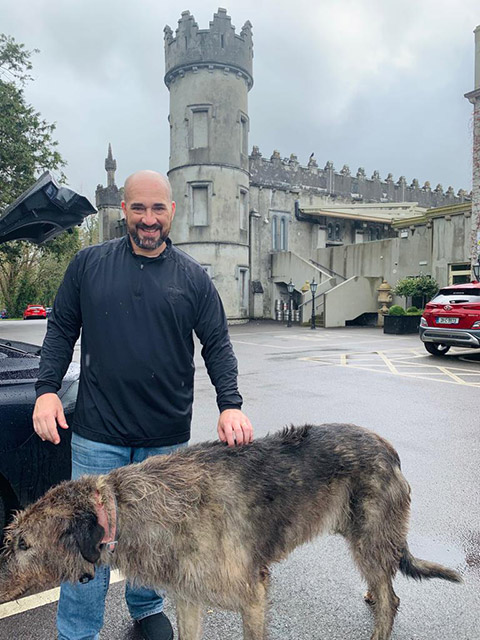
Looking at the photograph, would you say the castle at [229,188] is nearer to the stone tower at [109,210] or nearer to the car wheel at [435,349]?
the stone tower at [109,210]

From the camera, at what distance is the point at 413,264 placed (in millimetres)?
28531

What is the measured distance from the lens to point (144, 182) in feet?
8.05

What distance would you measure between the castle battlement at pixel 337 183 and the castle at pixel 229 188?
14 cm

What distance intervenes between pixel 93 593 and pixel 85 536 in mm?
797

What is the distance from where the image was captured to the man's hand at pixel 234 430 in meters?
2.31

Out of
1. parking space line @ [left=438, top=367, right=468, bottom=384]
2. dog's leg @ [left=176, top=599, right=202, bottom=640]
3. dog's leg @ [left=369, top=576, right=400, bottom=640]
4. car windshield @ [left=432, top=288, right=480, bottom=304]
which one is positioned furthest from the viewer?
car windshield @ [left=432, top=288, right=480, bottom=304]

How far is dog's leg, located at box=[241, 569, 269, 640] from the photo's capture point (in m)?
2.12

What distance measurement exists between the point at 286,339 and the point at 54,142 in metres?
18.5

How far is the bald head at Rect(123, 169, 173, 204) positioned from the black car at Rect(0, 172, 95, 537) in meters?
0.99

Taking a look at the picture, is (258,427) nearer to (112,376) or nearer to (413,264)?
(112,376)

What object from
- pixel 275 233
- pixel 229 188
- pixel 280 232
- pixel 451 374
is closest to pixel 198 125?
pixel 229 188

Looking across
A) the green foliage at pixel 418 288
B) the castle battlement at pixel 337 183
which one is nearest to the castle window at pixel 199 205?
the castle battlement at pixel 337 183

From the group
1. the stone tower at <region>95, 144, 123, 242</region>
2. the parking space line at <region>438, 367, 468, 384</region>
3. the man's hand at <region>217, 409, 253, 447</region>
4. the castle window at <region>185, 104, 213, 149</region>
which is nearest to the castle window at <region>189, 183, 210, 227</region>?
the castle window at <region>185, 104, 213, 149</region>

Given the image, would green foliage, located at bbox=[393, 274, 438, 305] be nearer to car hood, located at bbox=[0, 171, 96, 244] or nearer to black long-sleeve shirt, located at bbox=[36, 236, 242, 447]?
car hood, located at bbox=[0, 171, 96, 244]
